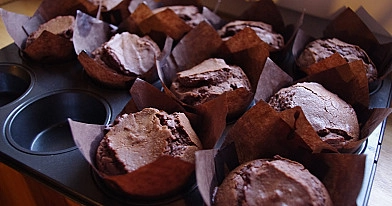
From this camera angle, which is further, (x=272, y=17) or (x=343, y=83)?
(x=272, y=17)

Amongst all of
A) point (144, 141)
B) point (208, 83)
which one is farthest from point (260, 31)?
point (144, 141)

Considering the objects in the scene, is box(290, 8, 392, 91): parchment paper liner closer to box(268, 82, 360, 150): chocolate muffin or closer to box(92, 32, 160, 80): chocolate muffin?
box(268, 82, 360, 150): chocolate muffin

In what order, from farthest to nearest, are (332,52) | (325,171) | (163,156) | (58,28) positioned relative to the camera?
1. (58,28)
2. (332,52)
3. (325,171)
4. (163,156)

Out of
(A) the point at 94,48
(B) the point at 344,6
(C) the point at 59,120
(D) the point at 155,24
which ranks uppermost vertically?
(B) the point at 344,6

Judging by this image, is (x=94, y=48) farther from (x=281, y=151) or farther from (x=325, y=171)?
(x=325, y=171)

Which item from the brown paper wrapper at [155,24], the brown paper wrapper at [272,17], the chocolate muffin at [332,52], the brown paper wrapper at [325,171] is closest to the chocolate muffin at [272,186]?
the brown paper wrapper at [325,171]

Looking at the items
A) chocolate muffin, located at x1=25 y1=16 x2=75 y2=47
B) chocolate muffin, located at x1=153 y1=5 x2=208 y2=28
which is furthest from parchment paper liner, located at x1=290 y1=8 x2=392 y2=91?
chocolate muffin, located at x1=25 y1=16 x2=75 y2=47
